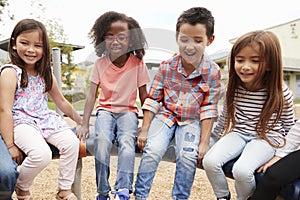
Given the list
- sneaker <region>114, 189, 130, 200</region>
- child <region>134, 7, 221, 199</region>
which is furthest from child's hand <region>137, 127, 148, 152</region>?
sneaker <region>114, 189, 130, 200</region>

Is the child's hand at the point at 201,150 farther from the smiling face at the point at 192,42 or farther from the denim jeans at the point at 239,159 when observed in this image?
the smiling face at the point at 192,42

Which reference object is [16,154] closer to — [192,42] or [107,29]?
[107,29]

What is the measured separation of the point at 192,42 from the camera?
2104mm

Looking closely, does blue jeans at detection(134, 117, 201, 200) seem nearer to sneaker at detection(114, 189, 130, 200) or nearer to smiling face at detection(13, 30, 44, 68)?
sneaker at detection(114, 189, 130, 200)

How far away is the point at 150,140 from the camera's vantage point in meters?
2.09

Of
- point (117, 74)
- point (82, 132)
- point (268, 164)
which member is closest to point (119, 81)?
point (117, 74)

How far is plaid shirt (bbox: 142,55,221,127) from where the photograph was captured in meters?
2.18

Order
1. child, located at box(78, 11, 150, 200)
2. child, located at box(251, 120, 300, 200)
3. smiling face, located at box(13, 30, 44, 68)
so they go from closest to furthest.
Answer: child, located at box(251, 120, 300, 200), smiling face, located at box(13, 30, 44, 68), child, located at box(78, 11, 150, 200)

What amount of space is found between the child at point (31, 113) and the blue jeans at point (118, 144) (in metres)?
0.16

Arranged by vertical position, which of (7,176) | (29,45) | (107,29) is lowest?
(7,176)

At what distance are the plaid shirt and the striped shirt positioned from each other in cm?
14

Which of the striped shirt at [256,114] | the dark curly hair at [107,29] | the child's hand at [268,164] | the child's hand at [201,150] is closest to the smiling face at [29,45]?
the dark curly hair at [107,29]

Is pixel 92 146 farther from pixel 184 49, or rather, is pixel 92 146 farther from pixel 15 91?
pixel 184 49

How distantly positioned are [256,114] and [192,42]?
0.56m
